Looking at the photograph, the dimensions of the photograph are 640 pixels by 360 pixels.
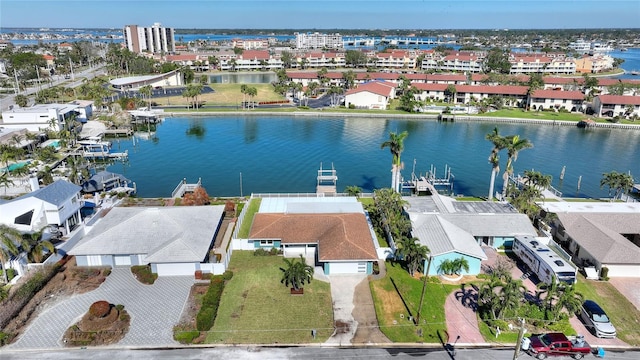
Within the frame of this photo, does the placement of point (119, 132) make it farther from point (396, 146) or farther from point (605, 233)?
point (605, 233)

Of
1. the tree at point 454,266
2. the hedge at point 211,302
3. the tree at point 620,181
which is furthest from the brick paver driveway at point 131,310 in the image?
the tree at point 620,181

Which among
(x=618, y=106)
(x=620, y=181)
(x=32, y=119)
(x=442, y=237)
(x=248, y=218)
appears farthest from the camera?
(x=618, y=106)

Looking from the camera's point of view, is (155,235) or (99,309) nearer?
(99,309)

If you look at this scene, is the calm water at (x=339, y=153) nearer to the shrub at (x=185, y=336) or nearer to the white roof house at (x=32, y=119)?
the white roof house at (x=32, y=119)

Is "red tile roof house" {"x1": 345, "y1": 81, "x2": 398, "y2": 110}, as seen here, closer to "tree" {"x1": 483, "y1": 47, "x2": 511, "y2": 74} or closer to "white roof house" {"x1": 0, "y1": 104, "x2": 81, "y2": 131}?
"white roof house" {"x1": 0, "y1": 104, "x2": 81, "y2": 131}

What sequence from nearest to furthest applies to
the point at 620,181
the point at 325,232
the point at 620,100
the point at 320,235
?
the point at 320,235
the point at 325,232
the point at 620,181
the point at 620,100

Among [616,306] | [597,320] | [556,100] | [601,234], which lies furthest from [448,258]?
[556,100]
